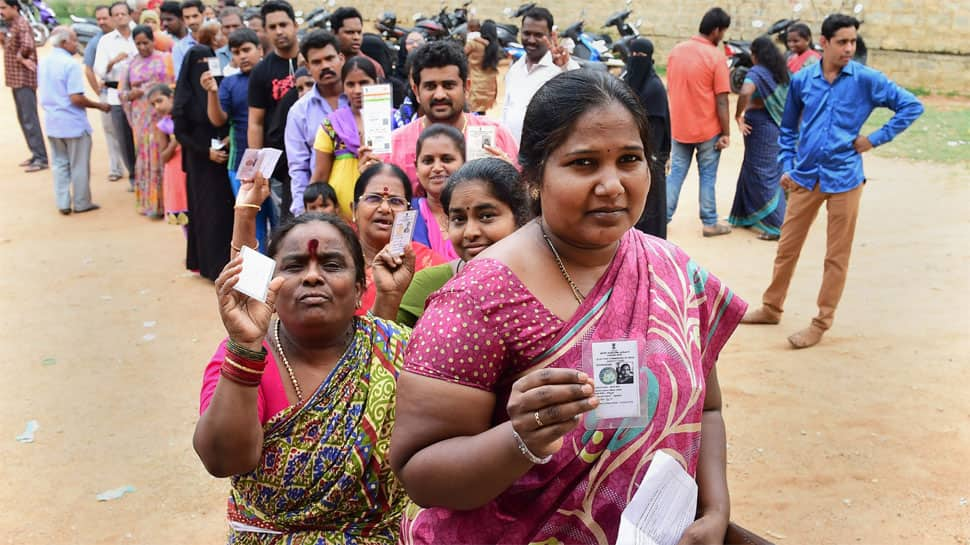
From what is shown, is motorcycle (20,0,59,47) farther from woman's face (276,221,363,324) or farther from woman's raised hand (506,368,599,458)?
woman's raised hand (506,368,599,458)

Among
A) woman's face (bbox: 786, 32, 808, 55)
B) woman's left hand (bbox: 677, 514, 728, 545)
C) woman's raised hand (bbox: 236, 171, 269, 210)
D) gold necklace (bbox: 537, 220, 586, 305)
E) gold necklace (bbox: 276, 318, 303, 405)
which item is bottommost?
woman's left hand (bbox: 677, 514, 728, 545)

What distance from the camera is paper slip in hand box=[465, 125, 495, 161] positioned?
442 centimetres

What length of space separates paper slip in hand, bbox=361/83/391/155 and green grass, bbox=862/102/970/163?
8.98 metres

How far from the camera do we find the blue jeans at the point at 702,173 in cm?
903

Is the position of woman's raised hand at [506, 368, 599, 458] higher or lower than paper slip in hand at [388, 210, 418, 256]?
higher

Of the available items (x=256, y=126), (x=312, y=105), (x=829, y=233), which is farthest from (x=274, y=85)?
(x=829, y=233)

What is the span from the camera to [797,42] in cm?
1043

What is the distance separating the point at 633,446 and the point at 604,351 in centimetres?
32

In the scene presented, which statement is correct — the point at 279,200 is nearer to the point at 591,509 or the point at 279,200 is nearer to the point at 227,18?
the point at 227,18

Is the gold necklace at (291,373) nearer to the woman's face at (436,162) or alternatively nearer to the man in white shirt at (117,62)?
the woman's face at (436,162)

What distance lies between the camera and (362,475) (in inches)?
93.4

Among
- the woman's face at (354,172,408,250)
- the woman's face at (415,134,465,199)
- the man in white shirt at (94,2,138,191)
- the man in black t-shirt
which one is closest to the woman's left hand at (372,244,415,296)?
the woman's face at (354,172,408,250)

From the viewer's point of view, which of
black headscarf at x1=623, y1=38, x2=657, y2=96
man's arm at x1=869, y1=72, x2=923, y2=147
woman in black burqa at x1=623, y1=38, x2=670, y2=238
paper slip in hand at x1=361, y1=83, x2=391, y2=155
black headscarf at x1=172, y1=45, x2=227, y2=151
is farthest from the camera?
black headscarf at x1=623, y1=38, x2=657, y2=96

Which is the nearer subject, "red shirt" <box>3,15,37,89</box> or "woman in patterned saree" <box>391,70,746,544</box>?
"woman in patterned saree" <box>391,70,746,544</box>
